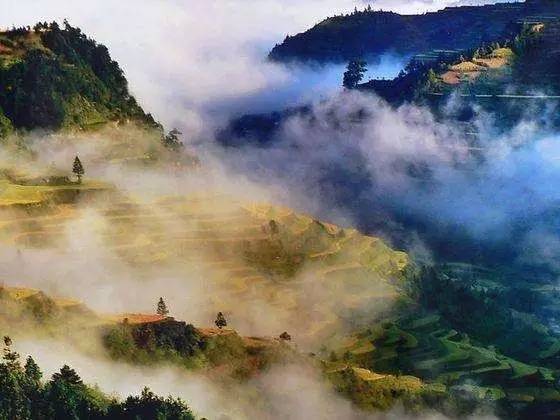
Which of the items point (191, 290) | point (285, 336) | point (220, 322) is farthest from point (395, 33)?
point (220, 322)

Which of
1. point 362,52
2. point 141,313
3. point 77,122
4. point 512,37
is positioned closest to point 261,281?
point 141,313

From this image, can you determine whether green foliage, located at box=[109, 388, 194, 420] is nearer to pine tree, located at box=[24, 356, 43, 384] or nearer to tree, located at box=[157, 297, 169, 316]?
pine tree, located at box=[24, 356, 43, 384]

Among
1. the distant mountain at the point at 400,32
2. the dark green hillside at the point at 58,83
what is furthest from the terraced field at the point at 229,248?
the distant mountain at the point at 400,32

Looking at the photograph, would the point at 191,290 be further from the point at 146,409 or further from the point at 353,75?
the point at 353,75

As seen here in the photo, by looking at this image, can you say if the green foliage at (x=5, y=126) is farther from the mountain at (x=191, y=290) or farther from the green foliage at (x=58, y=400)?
the green foliage at (x=58, y=400)

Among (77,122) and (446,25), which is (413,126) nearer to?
(446,25)

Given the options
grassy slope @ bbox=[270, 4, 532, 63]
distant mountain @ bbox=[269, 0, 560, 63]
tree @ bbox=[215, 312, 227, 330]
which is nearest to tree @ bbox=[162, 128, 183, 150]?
tree @ bbox=[215, 312, 227, 330]

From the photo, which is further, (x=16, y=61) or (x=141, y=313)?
(x=16, y=61)
